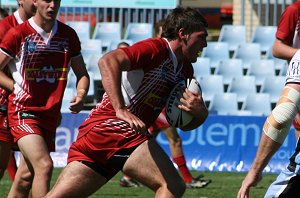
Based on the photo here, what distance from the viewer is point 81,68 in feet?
25.5

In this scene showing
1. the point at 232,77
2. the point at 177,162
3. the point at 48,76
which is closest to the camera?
the point at 48,76

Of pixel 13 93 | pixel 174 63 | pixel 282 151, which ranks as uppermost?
pixel 174 63

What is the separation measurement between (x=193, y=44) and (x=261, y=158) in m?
1.65

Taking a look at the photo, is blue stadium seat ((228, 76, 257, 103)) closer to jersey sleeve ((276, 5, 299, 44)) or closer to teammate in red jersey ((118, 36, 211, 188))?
teammate in red jersey ((118, 36, 211, 188))

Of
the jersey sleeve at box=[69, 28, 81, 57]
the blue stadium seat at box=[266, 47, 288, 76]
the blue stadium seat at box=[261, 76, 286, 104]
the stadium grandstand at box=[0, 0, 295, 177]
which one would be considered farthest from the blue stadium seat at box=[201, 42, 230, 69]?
the jersey sleeve at box=[69, 28, 81, 57]

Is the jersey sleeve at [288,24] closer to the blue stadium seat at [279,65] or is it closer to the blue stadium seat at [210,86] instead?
the blue stadium seat at [210,86]

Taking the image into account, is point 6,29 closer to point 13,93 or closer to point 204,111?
point 13,93

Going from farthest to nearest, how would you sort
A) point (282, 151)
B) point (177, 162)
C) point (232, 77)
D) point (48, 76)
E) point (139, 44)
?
point (232, 77) < point (282, 151) < point (177, 162) < point (48, 76) < point (139, 44)

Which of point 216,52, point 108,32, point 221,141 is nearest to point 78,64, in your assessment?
point 221,141

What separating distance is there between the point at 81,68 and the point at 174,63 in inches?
59.8

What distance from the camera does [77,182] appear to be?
20.6 feet

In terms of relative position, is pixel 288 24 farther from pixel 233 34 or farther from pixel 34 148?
pixel 233 34

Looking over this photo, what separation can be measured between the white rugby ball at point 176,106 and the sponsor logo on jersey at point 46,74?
141 cm

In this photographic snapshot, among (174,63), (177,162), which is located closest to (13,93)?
(174,63)
